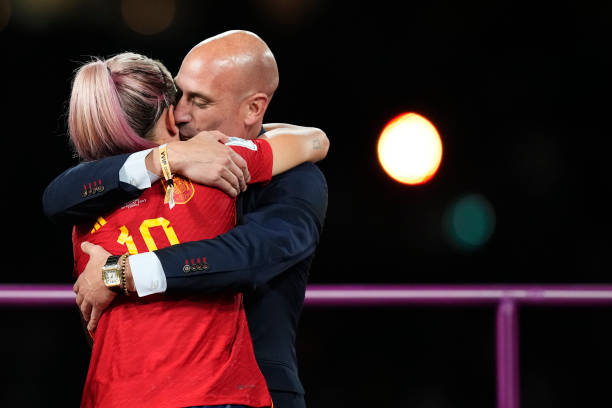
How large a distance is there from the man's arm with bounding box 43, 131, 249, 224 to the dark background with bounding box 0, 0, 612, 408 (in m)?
4.09

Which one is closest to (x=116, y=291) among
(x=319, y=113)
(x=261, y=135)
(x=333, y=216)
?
(x=261, y=135)

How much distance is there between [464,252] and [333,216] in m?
1.64

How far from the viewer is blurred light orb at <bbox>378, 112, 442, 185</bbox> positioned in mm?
7526

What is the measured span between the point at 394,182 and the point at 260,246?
675 cm

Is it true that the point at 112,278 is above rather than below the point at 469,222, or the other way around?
above

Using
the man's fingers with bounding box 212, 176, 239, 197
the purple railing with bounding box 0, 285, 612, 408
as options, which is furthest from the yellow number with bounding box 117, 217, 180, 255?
the purple railing with bounding box 0, 285, 612, 408

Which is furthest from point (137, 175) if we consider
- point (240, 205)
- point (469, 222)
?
point (469, 222)

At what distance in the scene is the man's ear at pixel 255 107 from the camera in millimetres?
1919

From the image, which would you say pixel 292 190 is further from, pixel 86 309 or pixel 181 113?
pixel 86 309

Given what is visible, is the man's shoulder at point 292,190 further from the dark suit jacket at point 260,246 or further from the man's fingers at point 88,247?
the man's fingers at point 88,247

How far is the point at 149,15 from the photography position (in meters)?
5.71

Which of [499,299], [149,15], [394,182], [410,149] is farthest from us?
[394,182]

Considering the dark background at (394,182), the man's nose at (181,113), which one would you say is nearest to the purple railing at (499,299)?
the man's nose at (181,113)

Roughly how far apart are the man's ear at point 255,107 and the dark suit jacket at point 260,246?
0.23 meters
